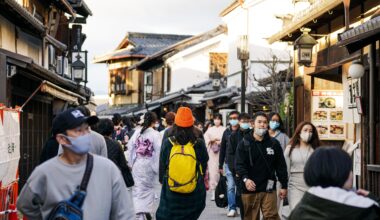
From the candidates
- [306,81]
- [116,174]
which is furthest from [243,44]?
[116,174]

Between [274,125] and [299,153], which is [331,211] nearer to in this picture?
[299,153]

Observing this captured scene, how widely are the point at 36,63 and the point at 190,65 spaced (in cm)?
3004

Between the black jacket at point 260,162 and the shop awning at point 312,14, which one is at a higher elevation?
the shop awning at point 312,14

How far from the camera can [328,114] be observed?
58.5 feet

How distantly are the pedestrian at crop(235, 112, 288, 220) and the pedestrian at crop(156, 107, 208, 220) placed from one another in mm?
556

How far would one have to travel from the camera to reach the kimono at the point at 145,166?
13.4 meters

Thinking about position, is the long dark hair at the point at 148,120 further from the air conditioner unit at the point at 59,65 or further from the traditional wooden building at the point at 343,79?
the air conditioner unit at the point at 59,65

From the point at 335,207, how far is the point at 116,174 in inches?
69.3

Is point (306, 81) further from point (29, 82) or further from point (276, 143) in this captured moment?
point (276, 143)

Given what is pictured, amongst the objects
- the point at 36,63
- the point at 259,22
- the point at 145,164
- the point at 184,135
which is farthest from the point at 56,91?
the point at 259,22

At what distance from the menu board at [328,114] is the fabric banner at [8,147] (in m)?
8.10

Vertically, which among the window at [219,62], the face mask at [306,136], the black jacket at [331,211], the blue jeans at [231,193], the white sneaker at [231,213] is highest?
the window at [219,62]

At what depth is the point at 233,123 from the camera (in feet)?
51.4

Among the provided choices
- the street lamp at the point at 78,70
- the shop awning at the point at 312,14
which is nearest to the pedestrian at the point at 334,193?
the shop awning at the point at 312,14
